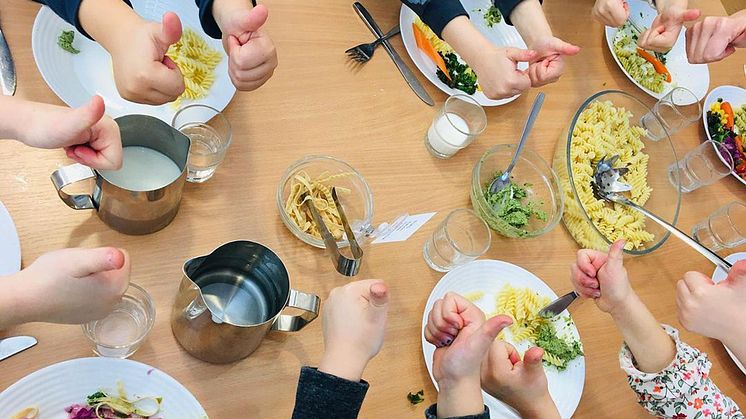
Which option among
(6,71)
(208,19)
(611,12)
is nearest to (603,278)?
(611,12)

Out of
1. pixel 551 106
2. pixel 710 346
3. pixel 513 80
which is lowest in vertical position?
pixel 710 346

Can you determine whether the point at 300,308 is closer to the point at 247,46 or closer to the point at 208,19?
the point at 247,46

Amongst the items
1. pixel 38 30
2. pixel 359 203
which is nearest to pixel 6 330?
pixel 38 30

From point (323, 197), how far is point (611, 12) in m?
0.84

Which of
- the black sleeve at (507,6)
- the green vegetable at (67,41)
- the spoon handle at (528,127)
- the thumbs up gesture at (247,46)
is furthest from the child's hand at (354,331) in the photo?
the black sleeve at (507,6)

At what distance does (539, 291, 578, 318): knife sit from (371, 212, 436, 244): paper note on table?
284 mm

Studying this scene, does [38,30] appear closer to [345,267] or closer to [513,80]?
[345,267]

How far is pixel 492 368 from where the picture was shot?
1036 millimetres

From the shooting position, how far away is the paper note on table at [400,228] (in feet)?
3.65

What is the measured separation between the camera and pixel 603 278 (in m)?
1.08

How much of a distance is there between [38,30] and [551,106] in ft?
3.42

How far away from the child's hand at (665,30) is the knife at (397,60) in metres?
0.58

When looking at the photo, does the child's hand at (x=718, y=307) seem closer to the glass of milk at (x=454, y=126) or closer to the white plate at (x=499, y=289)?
the white plate at (x=499, y=289)

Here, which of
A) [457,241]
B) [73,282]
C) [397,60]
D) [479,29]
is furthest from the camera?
[479,29]
